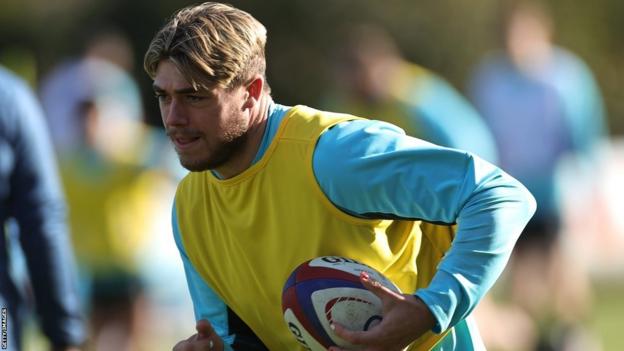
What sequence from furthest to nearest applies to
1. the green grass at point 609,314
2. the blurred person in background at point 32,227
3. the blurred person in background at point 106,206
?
1. the green grass at point 609,314
2. the blurred person in background at point 106,206
3. the blurred person in background at point 32,227

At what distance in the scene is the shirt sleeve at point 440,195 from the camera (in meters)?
4.63

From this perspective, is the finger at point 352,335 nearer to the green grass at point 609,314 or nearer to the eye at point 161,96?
the eye at point 161,96

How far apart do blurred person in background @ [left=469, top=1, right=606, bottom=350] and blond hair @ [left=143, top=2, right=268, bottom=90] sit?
669 centimetres

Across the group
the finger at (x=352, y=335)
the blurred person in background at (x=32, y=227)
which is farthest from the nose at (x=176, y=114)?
the blurred person in background at (x=32, y=227)

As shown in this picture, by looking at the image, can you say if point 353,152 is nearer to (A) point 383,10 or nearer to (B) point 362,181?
(B) point 362,181

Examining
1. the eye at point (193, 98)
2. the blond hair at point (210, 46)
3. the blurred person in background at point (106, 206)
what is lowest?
the blurred person in background at point (106, 206)

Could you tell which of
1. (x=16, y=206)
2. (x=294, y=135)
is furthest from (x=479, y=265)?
(x=16, y=206)

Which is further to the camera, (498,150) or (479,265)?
(498,150)

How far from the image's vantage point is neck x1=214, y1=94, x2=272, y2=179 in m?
5.16

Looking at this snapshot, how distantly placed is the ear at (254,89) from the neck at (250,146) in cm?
2

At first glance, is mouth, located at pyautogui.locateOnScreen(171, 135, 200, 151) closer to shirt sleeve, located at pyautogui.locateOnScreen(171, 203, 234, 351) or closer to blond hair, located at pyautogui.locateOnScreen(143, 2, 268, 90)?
blond hair, located at pyautogui.locateOnScreen(143, 2, 268, 90)

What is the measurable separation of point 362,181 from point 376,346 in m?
0.58

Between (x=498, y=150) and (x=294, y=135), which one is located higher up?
(x=294, y=135)

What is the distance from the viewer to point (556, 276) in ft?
37.8
